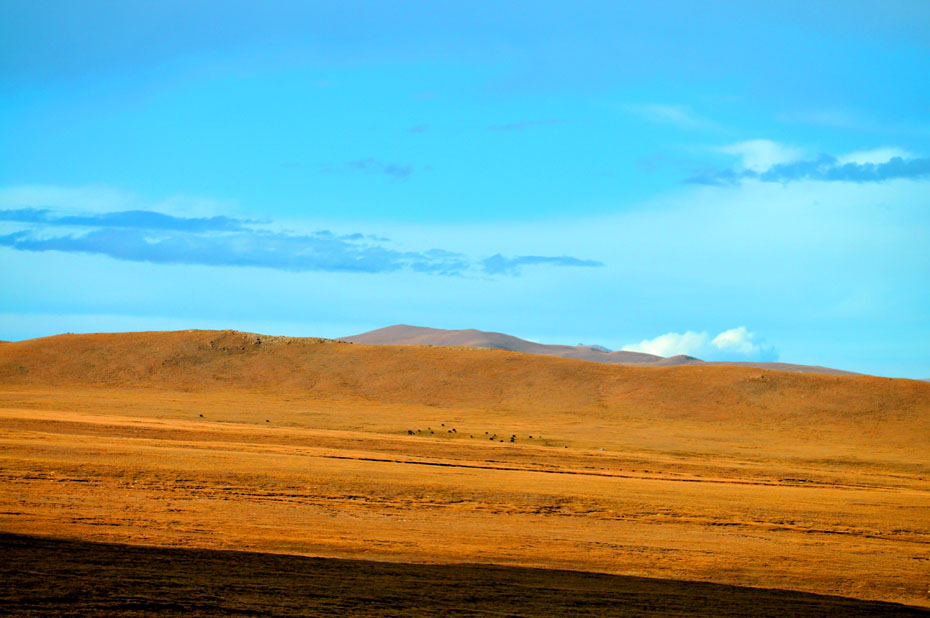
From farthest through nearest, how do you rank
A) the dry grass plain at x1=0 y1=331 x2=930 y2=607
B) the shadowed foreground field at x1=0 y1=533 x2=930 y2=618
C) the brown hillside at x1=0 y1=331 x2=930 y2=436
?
the brown hillside at x1=0 y1=331 x2=930 y2=436, the dry grass plain at x1=0 y1=331 x2=930 y2=607, the shadowed foreground field at x1=0 y1=533 x2=930 y2=618

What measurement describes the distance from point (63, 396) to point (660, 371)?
1617 inches

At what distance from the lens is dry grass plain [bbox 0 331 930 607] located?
1719 cm

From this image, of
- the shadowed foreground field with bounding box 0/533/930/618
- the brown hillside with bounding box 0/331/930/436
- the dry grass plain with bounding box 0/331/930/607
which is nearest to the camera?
the shadowed foreground field with bounding box 0/533/930/618

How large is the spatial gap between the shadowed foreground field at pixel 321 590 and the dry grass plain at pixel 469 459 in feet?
3.06

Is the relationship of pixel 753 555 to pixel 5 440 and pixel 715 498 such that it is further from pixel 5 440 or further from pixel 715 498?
pixel 5 440

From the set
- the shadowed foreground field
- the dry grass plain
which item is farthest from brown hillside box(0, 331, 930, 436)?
the shadowed foreground field

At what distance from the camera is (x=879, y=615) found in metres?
13.7

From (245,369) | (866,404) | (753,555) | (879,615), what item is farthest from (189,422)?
(866,404)

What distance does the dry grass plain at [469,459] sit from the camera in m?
17.2

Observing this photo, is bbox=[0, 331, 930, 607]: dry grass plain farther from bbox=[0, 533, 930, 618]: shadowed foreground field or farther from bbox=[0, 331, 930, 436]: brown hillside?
bbox=[0, 533, 930, 618]: shadowed foreground field

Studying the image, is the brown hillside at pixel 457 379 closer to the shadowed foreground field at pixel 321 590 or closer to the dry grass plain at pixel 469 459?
the dry grass plain at pixel 469 459

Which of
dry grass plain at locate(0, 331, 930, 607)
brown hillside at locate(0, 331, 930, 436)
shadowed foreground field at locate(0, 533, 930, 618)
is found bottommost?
shadowed foreground field at locate(0, 533, 930, 618)

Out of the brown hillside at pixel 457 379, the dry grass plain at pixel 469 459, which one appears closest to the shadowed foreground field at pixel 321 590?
the dry grass plain at pixel 469 459

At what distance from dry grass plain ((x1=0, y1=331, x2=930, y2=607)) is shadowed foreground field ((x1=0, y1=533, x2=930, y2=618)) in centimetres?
93
